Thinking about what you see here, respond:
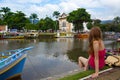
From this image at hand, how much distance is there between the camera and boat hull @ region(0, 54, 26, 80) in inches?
460

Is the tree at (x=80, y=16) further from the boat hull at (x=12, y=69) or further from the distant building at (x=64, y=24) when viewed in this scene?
the boat hull at (x=12, y=69)

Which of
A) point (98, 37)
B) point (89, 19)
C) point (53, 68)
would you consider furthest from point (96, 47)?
point (89, 19)

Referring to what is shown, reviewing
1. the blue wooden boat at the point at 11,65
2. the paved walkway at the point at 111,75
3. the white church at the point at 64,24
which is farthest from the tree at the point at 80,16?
the paved walkway at the point at 111,75

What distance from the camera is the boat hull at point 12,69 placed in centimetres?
1169

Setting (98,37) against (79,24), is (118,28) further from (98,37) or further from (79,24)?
(98,37)

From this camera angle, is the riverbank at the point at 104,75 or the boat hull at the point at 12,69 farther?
the boat hull at the point at 12,69

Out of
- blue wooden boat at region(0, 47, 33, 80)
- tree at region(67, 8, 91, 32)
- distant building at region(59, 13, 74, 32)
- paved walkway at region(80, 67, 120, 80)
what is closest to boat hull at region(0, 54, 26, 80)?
blue wooden boat at region(0, 47, 33, 80)

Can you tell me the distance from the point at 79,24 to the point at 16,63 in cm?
7566

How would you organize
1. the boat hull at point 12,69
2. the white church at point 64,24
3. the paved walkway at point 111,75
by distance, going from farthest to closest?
the white church at point 64,24
the boat hull at point 12,69
the paved walkway at point 111,75

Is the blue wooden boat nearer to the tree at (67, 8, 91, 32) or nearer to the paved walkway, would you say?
the paved walkway

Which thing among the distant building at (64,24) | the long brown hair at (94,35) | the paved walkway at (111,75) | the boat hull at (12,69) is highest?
the distant building at (64,24)

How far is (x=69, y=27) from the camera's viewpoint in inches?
4267

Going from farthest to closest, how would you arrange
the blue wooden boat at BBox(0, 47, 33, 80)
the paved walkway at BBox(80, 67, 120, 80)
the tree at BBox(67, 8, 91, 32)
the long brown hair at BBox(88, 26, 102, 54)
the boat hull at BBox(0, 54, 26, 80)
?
the tree at BBox(67, 8, 91, 32) < the boat hull at BBox(0, 54, 26, 80) < the blue wooden boat at BBox(0, 47, 33, 80) < the paved walkway at BBox(80, 67, 120, 80) < the long brown hair at BBox(88, 26, 102, 54)

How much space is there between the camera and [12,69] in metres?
12.5
